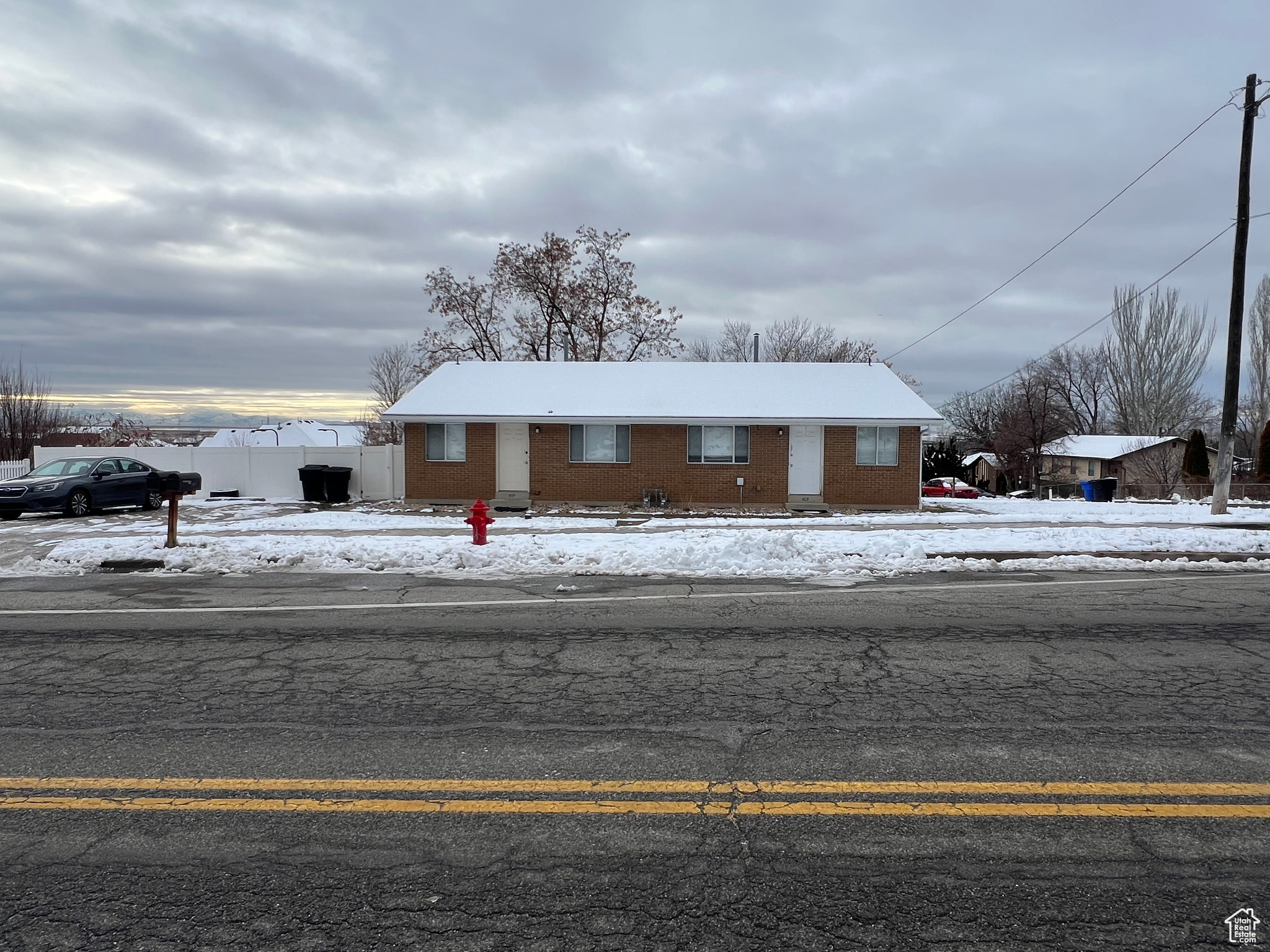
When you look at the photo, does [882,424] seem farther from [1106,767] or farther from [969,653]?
[1106,767]

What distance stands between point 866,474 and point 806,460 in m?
1.68

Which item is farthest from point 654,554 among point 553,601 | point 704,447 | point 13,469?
point 13,469

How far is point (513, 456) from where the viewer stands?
22359mm

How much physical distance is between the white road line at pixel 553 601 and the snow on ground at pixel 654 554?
997 millimetres

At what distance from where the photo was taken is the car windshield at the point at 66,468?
1908 centimetres

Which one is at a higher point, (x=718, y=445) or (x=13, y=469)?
(x=718, y=445)

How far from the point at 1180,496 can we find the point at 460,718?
117 ft

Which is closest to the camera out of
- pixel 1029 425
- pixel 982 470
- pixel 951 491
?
pixel 951 491

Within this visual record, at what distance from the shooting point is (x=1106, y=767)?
4.02 metres

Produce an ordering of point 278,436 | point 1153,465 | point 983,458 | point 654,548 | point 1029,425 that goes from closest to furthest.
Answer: point 654,548
point 278,436
point 1153,465
point 1029,425
point 983,458

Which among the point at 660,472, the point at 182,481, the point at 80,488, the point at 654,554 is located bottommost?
the point at 654,554

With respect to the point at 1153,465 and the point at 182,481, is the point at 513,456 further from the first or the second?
the point at 1153,465

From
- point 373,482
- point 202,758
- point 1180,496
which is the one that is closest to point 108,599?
point 202,758

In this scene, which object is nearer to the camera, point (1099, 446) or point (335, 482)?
point (335, 482)
